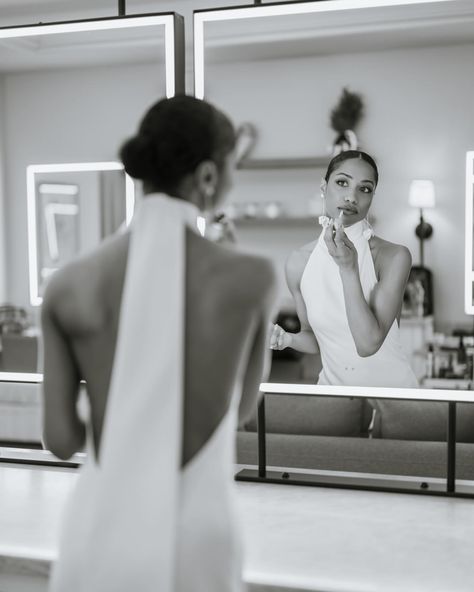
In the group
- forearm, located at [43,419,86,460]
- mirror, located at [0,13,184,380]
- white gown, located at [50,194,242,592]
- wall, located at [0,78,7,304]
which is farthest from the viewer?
wall, located at [0,78,7,304]

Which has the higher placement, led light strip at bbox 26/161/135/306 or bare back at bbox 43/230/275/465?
led light strip at bbox 26/161/135/306

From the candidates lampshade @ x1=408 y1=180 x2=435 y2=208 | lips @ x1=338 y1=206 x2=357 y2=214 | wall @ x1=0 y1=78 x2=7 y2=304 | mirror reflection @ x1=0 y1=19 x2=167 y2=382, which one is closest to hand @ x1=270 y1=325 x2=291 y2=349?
lips @ x1=338 y1=206 x2=357 y2=214

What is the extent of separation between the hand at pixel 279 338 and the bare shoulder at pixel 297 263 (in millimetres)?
117

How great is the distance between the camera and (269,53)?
2074 mm

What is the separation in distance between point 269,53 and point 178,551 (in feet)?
4.75

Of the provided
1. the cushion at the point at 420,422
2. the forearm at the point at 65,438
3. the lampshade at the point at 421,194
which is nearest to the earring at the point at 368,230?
the lampshade at the point at 421,194

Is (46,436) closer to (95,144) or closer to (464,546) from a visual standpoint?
(464,546)

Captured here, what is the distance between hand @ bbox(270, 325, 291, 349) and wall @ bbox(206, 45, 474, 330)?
103 millimetres

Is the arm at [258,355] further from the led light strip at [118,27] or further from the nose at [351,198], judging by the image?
the led light strip at [118,27]

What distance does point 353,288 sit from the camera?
6.31ft

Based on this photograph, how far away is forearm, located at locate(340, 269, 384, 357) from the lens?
1917 mm

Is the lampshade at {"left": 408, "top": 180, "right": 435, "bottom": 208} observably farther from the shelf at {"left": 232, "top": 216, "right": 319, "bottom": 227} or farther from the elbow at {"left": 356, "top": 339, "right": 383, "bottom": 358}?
the elbow at {"left": 356, "top": 339, "right": 383, "bottom": 358}

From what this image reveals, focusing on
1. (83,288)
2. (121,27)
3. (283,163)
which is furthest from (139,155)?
(283,163)

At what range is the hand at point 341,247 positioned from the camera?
1.93m
